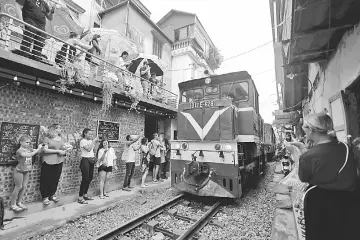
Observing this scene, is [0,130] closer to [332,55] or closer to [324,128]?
[324,128]

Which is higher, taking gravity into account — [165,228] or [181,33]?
[181,33]

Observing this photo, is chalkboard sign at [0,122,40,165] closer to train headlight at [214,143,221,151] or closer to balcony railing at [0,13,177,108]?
balcony railing at [0,13,177,108]

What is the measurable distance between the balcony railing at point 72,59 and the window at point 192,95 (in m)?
1.78

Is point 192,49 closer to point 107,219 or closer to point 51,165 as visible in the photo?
→ point 51,165

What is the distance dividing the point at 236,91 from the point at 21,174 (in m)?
5.96

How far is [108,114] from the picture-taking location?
692 centimetres

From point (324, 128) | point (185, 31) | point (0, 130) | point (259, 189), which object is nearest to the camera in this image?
point (324, 128)

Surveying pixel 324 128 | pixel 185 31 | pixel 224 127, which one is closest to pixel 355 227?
pixel 324 128

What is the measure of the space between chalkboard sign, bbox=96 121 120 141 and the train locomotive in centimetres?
269

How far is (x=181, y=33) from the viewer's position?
16.0 meters

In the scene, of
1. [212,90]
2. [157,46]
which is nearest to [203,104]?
[212,90]

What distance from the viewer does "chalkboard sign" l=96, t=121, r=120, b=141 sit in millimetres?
6559

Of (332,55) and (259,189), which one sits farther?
(259,189)

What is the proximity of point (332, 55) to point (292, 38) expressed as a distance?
4.25 feet
